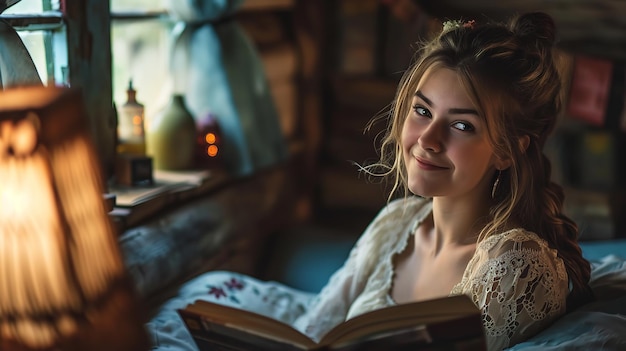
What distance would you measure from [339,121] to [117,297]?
2763mm

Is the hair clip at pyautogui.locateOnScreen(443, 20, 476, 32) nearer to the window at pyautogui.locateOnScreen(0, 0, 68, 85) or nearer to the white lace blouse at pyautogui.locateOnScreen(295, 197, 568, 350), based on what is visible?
the white lace blouse at pyautogui.locateOnScreen(295, 197, 568, 350)

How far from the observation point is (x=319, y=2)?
3.50m

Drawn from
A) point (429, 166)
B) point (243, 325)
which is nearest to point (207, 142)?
point (429, 166)

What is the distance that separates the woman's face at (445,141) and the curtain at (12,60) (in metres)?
0.72

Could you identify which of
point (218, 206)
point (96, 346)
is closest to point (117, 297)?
point (96, 346)

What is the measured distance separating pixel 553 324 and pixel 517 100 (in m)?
0.42

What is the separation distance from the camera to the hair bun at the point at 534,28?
157cm

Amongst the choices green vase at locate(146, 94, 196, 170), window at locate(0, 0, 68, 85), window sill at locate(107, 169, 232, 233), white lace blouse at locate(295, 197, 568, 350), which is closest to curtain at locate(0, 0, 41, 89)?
window at locate(0, 0, 68, 85)

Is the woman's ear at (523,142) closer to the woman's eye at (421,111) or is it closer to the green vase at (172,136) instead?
the woman's eye at (421,111)

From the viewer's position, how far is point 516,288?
1.45 metres

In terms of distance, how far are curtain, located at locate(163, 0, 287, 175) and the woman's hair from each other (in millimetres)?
933

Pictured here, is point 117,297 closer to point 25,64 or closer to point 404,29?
point 25,64

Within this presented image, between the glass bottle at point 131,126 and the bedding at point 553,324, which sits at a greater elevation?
the glass bottle at point 131,126

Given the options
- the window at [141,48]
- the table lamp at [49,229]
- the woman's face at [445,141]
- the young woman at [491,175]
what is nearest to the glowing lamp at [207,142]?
the window at [141,48]
